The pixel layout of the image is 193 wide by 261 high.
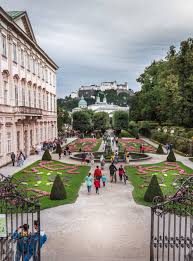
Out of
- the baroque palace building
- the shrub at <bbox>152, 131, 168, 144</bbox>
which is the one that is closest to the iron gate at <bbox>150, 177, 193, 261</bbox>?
the baroque palace building

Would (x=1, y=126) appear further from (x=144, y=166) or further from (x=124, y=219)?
(x=124, y=219)

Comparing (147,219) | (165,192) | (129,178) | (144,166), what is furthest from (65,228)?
(144,166)

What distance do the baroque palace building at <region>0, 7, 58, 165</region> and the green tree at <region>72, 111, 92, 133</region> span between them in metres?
28.1

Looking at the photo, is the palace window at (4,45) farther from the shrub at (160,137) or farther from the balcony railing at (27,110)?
the shrub at (160,137)

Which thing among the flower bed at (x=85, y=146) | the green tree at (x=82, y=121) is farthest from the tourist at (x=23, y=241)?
the green tree at (x=82, y=121)

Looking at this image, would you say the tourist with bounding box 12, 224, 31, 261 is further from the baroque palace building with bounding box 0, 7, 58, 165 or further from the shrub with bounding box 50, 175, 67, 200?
the baroque palace building with bounding box 0, 7, 58, 165

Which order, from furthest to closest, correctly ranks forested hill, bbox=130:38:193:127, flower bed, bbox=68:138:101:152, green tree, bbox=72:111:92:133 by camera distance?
green tree, bbox=72:111:92:133 → forested hill, bbox=130:38:193:127 → flower bed, bbox=68:138:101:152

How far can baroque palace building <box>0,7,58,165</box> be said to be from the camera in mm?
29766

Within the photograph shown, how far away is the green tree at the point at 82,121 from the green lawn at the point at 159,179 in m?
49.5

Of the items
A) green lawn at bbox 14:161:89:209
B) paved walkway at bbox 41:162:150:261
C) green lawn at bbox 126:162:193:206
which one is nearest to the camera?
paved walkway at bbox 41:162:150:261

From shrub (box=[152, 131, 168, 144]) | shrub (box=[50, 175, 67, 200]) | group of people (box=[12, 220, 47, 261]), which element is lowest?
shrub (box=[50, 175, 67, 200])

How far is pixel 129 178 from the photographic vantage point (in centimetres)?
2398

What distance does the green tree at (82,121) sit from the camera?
260ft

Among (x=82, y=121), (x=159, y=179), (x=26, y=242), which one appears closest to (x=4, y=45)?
(x=159, y=179)
